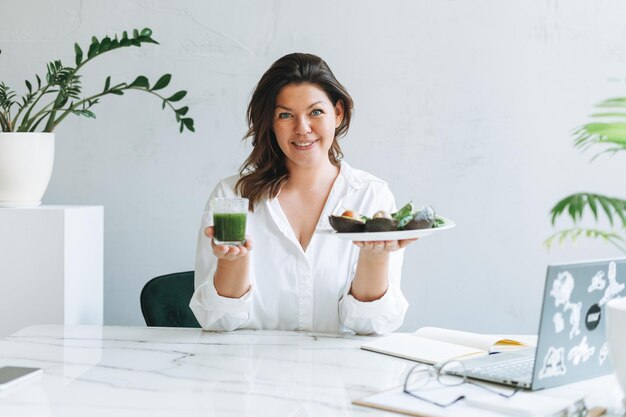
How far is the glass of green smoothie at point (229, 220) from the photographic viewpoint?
1.62m

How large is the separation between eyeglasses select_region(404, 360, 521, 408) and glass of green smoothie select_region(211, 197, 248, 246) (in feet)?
1.57

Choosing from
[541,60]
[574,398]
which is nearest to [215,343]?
[574,398]

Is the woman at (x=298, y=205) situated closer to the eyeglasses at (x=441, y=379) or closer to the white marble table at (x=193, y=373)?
the white marble table at (x=193, y=373)

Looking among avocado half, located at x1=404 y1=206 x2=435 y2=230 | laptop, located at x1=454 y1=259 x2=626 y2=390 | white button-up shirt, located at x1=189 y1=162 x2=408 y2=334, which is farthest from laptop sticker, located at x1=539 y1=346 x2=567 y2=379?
white button-up shirt, located at x1=189 y1=162 x2=408 y2=334

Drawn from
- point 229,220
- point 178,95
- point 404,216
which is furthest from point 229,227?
point 178,95

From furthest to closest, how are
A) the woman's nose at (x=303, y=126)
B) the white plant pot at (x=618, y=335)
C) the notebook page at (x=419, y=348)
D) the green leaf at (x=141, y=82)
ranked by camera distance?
the green leaf at (x=141, y=82) → the woman's nose at (x=303, y=126) → the notebook page at (x=419, y=348) → the white plant pot at (x=618, y=335)

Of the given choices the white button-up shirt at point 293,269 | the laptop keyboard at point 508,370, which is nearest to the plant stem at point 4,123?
the white button-up shirt at point 293,269

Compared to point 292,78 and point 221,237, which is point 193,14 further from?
point 221,237

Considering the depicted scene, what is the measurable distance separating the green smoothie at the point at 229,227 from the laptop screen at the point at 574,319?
2.27ft

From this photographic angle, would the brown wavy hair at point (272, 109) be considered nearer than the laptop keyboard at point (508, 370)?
No

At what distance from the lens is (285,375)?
1.43m

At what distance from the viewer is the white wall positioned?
2863 mm

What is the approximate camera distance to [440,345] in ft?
5.48

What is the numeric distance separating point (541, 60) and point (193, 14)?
51.3 inches
